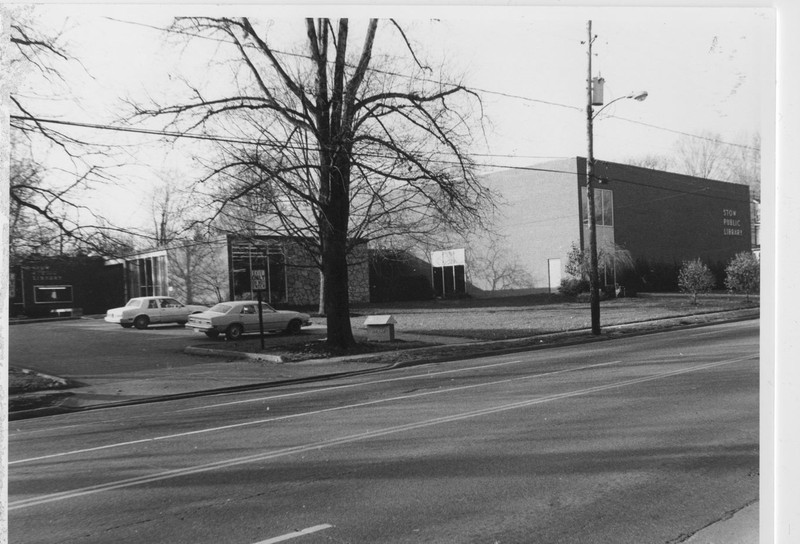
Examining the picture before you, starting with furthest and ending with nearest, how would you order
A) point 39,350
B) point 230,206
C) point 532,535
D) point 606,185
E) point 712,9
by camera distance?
point 606,185 < point 230,206 < point 39,350 < point 712,9 < point 532,535

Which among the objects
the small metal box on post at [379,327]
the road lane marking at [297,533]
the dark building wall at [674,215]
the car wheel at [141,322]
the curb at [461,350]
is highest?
the dark building wall at [674,215]

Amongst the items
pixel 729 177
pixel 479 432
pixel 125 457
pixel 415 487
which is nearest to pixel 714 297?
pixel 729 177

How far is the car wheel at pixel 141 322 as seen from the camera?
30.7 feet

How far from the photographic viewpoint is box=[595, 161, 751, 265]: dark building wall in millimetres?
8727

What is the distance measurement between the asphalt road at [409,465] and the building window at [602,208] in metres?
4.06

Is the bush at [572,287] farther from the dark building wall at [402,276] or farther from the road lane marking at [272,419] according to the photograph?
the dark building wall at [402,276]

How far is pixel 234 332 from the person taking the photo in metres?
13.1

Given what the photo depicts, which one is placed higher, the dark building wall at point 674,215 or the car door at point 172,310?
the dark building wall at point 674,215

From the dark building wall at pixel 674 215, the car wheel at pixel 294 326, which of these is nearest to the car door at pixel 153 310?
the car wheel at pixel 294 326

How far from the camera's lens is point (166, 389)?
11.1m

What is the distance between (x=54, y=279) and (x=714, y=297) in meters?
11.1

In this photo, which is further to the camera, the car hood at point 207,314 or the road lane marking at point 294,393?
the car hood at point 207,314

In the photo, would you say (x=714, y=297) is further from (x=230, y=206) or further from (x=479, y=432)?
(x=230, y=206)

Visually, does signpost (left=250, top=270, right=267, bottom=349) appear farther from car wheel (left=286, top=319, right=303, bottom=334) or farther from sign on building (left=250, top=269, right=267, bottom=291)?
car wheel (left=286, top=319, right=303, bottom=334)
